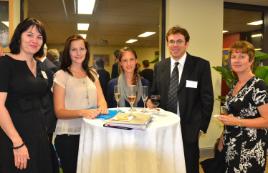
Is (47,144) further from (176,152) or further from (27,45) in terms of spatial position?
(176,152)

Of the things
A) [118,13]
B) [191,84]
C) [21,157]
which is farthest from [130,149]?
[118,13]

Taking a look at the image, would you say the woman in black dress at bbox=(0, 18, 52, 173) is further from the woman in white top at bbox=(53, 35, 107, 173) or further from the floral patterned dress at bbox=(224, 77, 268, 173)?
the floral patterned dress at bbox=(224, 77, 268, 173)

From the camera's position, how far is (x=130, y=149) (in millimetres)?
1703

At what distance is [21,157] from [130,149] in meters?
0.70

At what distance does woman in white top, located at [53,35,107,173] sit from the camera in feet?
7.15

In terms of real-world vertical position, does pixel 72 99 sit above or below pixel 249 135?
above

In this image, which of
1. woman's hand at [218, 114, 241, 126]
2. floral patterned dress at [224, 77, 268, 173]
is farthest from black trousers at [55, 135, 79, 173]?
floral patterned dress at [224, 77, 268, 173]

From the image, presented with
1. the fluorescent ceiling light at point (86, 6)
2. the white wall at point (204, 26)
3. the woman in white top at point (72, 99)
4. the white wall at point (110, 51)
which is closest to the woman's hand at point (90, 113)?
the woman in white top at point (72, 99)

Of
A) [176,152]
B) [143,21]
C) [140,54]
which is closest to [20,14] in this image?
[176,152]

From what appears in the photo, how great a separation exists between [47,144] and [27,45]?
2.31ft

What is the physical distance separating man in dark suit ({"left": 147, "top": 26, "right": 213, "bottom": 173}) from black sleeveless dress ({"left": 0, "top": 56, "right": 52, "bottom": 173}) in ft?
3.99

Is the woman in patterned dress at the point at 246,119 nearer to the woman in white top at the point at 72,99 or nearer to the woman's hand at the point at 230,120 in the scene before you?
the woman's hand at the point at 230,120

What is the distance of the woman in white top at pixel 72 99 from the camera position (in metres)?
2.18

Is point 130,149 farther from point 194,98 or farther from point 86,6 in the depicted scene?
point 86,6
